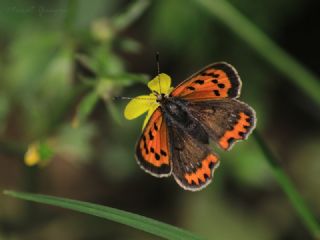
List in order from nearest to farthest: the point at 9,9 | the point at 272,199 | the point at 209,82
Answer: the point at 209,82 < the point at 9,9 < the point at 272,199

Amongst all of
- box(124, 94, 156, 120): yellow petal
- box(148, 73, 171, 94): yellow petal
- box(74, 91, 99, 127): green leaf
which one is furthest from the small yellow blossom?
box(148, 73, 171, 94): yellow petal

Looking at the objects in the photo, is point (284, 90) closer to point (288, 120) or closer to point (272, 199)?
A: point (288, 120)

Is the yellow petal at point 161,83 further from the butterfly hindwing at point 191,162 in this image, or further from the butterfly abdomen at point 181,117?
the butterfly hindwing at point 191,162

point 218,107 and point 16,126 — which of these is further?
point 16,126

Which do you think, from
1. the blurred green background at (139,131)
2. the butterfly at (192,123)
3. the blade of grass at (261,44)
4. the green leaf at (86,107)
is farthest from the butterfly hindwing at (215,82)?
the blurred green background at (139,131)

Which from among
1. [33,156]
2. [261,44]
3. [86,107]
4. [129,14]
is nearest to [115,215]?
Answer: [86,107]

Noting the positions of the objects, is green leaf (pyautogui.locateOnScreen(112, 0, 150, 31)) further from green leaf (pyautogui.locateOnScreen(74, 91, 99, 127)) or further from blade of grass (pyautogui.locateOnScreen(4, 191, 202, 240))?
blade of grass (pyautogui.locateOnScreen(4, 191, 202, 240))

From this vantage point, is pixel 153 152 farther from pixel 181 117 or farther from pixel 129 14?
pixel 129 14

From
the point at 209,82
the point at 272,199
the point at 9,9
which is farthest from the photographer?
the point at 272,199

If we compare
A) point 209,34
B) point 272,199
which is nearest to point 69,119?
point 209,34
